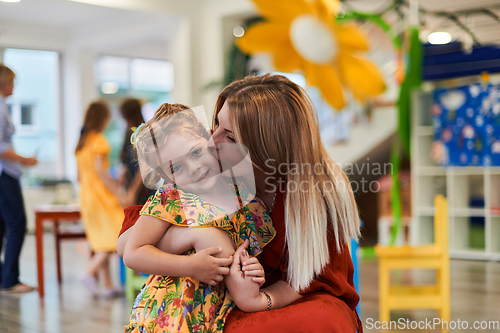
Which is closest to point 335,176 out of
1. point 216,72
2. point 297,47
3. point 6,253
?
point 297,47

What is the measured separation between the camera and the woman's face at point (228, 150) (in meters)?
1.06

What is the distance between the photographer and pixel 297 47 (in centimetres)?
173

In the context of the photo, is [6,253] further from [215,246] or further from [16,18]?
[16,18]

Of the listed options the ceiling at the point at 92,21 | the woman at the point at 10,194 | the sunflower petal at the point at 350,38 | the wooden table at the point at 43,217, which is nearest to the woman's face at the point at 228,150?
the sunflower petal at the point at 350,38

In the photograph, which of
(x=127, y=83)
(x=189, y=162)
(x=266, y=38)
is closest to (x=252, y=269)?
(x=189, y=162)

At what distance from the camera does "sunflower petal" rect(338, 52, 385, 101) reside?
1.66 metres

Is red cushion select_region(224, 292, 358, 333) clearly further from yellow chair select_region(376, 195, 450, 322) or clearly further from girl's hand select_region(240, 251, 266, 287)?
yellow chair select_region(376, 195, 450, 322)

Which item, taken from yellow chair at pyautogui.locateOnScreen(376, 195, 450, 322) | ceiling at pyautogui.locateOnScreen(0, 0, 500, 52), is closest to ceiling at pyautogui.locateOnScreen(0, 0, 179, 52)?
ceiling at pyautogui.locateOnScreen(0, 0, 500, 52)

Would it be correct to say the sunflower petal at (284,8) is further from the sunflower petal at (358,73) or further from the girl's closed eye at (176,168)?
the girl's closed eye at (176,168)

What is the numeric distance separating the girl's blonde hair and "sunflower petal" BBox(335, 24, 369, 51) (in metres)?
0.84

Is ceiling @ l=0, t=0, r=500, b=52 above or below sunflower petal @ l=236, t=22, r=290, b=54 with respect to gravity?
above

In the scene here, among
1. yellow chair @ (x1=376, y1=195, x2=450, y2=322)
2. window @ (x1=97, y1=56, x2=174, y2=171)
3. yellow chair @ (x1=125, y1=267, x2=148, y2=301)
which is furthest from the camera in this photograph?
window @ (x1=97, y1=56, x2=174, y2=171)

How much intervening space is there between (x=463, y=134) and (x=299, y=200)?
14.2ft

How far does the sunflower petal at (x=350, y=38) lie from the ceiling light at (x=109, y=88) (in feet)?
22.1
